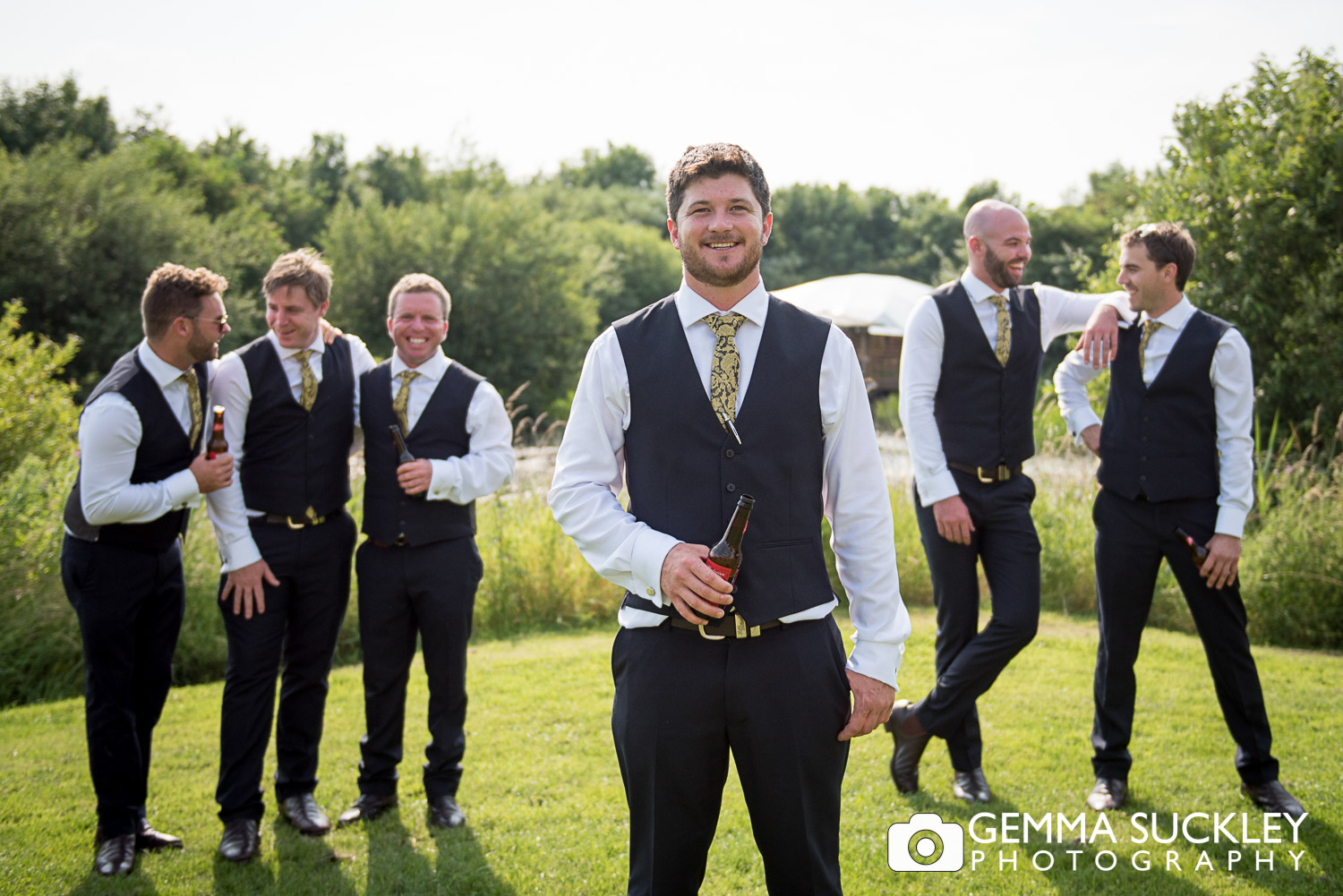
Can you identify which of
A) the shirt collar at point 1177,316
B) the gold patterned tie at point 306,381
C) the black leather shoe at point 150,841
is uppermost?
the shirt collar at point 1177,316

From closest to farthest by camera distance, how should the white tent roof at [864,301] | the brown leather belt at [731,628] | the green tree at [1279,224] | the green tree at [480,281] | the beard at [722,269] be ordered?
the brown leather belt at [731,628], the beard at [722,269], the green tree at [1279,224], the white tent roof at [864,301], the green tree at [480,281]

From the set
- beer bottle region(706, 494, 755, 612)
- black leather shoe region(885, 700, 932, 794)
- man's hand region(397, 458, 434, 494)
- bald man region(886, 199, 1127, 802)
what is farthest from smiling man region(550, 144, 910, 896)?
black leather shoe region(885, 700, 932, 794)

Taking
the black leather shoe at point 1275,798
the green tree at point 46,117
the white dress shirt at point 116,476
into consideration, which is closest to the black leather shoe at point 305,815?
the white dress shirt at point 116,476

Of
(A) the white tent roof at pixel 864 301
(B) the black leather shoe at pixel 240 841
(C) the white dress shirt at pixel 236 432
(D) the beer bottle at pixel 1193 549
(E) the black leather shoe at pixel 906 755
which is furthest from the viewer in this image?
(A) the white tent roof at pixel 864 301

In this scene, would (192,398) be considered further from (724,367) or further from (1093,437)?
(1093,437)

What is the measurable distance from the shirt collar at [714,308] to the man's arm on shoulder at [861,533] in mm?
204

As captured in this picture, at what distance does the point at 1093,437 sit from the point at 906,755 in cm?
179

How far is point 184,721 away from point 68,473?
9.32 ft

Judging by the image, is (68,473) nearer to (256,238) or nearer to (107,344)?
(107,344)

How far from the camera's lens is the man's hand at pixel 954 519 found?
4.26 m

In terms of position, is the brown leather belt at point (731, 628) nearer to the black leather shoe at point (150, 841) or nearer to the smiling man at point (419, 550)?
the smiling man at point (419, 550)

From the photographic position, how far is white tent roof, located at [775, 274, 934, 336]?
21234 millimetres

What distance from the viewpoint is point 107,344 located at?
70.0 ft

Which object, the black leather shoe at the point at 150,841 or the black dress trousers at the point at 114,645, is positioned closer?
the black dress trousers at the point at 114,645
